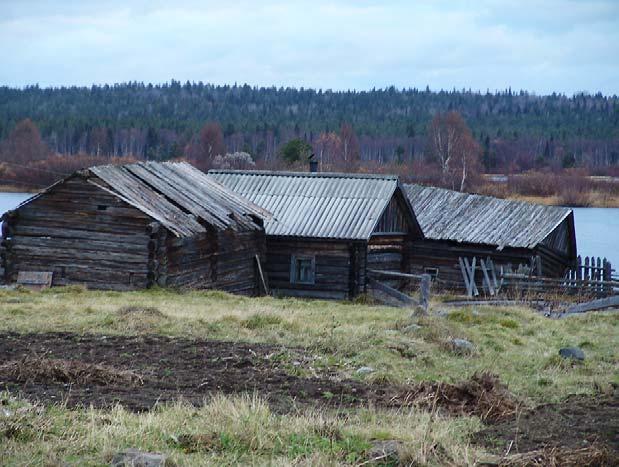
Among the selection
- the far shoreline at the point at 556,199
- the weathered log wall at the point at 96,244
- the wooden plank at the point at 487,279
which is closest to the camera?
the weathered log wall at the point at 96,244

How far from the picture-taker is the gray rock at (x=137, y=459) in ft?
23.3

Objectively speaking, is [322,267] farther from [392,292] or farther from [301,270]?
[392,292]

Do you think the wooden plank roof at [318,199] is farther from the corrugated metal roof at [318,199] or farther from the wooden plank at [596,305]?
the wooden plank at [596,305]

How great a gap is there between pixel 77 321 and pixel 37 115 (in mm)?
150864

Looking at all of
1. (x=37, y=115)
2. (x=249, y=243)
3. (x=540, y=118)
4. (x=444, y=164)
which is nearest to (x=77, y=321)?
(x=249, y=243)

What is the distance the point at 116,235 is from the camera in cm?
2384

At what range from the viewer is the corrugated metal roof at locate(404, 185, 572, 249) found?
1195 inches

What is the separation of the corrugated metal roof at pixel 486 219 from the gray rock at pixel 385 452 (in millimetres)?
22396

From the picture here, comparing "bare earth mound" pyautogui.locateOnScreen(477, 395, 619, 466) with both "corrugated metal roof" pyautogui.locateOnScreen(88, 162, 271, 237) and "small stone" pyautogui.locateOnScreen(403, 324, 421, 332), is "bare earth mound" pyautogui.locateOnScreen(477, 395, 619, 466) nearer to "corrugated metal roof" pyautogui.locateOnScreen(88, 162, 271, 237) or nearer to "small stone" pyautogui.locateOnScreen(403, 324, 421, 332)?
"small stone" pyautogui.locateOnScreen(403, 324, 421, 332)

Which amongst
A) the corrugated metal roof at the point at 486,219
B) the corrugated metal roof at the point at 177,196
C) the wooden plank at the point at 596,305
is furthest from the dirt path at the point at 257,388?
the corrugated metal roof at the point at 486,219

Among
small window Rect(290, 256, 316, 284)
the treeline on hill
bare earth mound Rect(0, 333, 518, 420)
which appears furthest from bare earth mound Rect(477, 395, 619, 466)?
the treeline on hill

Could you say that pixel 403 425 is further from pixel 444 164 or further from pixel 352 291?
pixel 444 164

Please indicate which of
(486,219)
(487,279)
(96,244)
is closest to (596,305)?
(487,279)

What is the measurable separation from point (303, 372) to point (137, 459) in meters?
5.04
